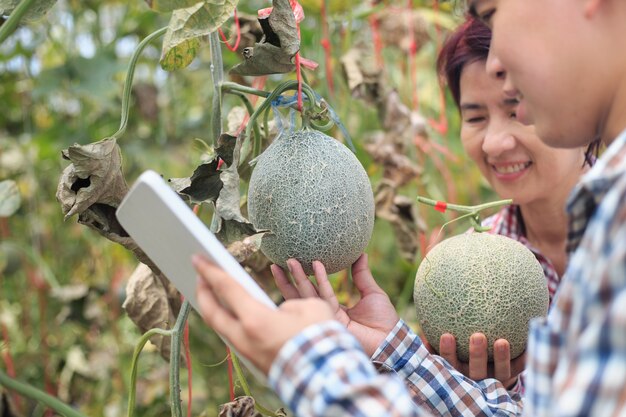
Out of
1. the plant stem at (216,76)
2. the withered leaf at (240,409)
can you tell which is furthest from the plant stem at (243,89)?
the withered leaf at (240,409)

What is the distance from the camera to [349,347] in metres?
0.74

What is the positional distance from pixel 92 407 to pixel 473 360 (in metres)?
1.52

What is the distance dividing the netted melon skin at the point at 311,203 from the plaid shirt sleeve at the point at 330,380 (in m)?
0.33

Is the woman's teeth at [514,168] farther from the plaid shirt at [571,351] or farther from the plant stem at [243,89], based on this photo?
the plaid shirt at [571,351]

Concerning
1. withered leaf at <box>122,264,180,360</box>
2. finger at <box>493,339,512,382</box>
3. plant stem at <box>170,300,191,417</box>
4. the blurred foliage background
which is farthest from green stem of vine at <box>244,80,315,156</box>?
the blurred foliage background

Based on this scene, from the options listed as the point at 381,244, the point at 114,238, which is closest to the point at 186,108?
the point at 381,244

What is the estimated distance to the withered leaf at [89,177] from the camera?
1068 millimetres

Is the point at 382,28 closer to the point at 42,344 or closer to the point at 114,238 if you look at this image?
the point at 42,344

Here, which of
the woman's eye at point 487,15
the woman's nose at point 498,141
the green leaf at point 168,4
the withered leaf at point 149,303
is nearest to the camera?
the woman's eye at point 487,15

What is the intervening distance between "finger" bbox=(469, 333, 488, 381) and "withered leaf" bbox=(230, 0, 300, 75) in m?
0.52

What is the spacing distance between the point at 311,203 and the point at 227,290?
0.32m

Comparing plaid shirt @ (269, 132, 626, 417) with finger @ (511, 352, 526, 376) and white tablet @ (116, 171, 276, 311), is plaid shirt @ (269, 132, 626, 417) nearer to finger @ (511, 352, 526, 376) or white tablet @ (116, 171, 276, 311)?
white tablet @ (116, 171, 276, 311)

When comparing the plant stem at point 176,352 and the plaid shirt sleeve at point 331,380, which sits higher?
the plaid shirt sleeve at point 331,380

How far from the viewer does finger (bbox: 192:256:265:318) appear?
76 cm
